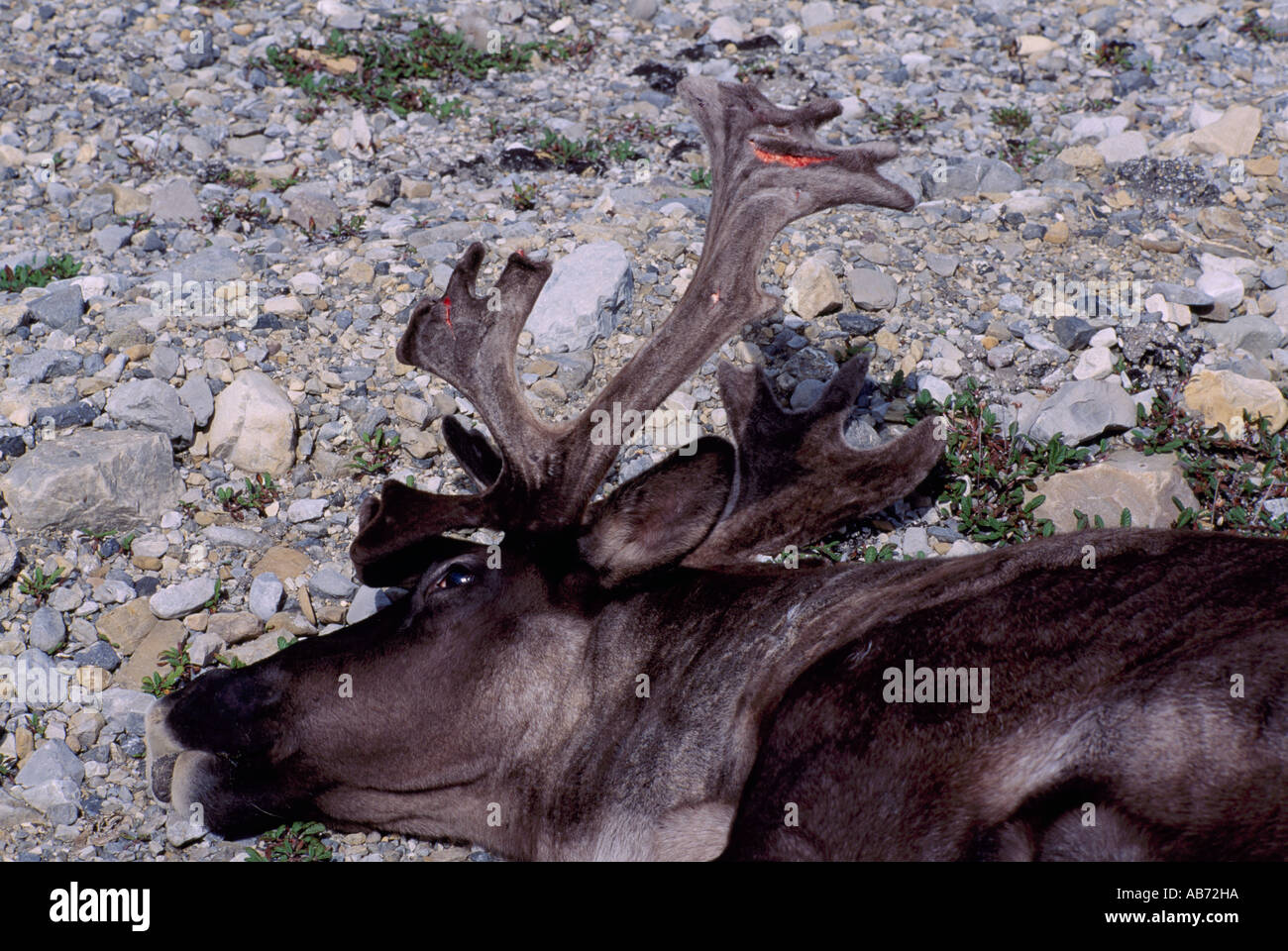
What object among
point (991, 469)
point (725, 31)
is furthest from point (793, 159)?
point (725, 31)

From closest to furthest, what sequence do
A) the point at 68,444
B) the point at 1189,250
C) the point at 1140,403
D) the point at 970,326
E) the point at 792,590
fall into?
1. the point at 792,590
2. the point at 68,444
3. the point at 1140,403
4. the point at 970,326
5. the point at 1189,250

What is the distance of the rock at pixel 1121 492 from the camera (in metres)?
5.00

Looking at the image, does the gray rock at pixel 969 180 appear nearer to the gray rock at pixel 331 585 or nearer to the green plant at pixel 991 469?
the green plant at pixel 991 469

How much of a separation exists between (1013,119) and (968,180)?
0.93m

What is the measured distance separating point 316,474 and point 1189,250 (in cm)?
452

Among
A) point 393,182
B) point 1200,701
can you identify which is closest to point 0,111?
point 393,182

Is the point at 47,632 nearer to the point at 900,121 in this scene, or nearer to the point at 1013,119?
the point at 900,121

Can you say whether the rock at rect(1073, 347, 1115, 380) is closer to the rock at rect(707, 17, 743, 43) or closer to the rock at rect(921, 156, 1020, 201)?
the rock at rect(921, 156, 1020, 201)

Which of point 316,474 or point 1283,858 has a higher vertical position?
point 316,474

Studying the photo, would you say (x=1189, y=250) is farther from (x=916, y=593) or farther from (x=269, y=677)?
(x=269, y=677)

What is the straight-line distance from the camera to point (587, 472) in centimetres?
378

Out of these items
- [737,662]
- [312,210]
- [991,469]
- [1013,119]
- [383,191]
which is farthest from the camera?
[1013,119]

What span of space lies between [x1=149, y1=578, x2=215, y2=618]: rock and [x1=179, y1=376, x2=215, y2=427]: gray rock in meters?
0.90

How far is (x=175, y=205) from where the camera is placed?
678 centimetres
